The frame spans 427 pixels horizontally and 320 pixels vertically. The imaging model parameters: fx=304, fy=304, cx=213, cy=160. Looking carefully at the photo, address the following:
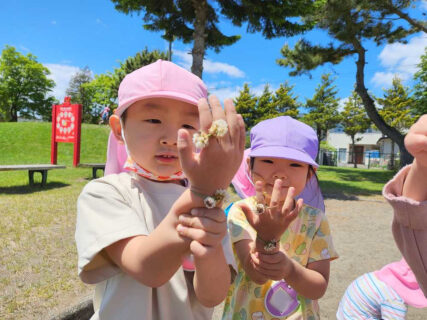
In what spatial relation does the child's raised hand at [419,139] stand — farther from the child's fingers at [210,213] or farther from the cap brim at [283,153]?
the child's fingers at [210,213]

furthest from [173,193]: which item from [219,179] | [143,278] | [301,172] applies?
[301,172]

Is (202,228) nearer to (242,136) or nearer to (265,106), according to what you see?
(242,136)

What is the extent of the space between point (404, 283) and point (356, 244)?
3.06 m

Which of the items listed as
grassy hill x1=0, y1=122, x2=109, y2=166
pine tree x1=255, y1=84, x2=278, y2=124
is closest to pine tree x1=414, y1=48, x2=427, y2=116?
pine tree x1=255, y1=84, x2=278, y2=124

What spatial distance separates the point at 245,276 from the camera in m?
1.44

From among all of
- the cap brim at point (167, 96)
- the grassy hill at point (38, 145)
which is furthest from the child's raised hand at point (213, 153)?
the grassy hill at point (38, 145)

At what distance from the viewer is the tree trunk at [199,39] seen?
30.8 feet

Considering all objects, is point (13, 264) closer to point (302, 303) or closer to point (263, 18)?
point (302, 303)

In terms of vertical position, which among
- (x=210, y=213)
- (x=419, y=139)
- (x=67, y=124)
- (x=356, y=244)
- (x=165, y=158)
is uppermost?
(x=67, y=124)

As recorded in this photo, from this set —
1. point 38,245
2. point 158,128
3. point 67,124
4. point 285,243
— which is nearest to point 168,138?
point 158,128

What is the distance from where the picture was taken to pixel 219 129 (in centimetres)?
64

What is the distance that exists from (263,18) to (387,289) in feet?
32.9

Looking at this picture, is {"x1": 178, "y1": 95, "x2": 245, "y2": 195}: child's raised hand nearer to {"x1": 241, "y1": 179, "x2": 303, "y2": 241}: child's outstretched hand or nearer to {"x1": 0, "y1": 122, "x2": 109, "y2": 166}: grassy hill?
{"x1": 241, "y1": 179, "x2": 303, "y2": 241}: child's outstretched hand

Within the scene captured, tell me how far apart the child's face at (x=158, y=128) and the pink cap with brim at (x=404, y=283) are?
1.60 m
